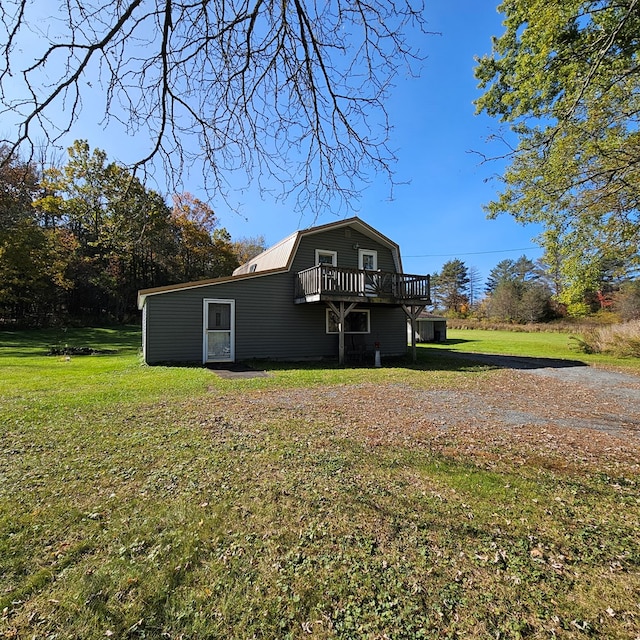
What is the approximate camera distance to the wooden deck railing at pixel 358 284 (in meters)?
12.0

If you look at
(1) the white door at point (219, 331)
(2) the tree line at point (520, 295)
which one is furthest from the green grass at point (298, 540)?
(2) the tree line at point (520, 295)

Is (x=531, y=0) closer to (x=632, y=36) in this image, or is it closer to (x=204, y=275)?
(x=632, y=36)

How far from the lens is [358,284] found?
12.6 meters

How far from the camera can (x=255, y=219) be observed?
3.38 metres

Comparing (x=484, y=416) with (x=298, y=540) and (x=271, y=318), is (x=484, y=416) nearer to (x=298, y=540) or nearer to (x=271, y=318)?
(x=298, y=540)

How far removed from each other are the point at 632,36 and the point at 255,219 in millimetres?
6442

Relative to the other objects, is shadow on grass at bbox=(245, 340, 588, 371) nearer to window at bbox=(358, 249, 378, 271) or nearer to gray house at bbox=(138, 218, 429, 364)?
gray house at bbox=(138, 218, 429, 364)

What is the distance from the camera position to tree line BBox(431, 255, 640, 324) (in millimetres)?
30169

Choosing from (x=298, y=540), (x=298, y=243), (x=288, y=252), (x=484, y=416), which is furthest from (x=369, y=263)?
(x=298, y=540)

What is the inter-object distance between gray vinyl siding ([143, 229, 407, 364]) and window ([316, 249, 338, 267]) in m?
0.23

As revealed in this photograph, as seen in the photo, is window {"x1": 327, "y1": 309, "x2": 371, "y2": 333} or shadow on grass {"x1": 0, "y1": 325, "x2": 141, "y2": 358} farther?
window {"x1": 327, "y1": 309, "x2": 371, "y2": 333}

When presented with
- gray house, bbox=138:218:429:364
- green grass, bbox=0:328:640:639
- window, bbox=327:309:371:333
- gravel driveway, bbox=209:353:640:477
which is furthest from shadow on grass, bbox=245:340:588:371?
green grass, bbox=0:328:640:639

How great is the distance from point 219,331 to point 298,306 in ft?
10.7

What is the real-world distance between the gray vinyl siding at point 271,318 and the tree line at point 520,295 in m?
6.95
